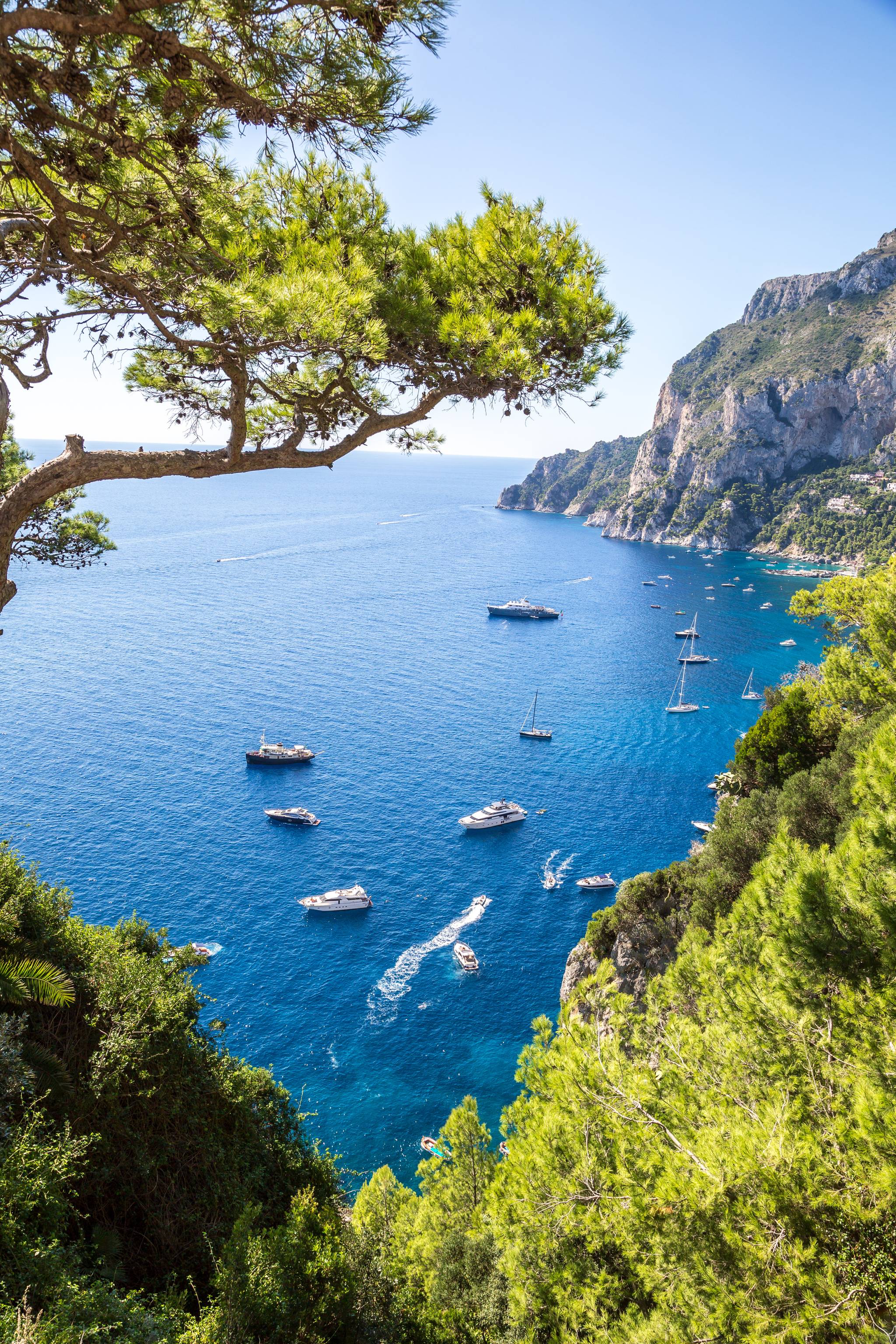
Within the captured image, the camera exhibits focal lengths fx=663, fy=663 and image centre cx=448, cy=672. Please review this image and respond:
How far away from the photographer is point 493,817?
3675 centimetres

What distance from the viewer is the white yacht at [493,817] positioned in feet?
120

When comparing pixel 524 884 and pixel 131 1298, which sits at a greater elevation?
pixel 131 1298

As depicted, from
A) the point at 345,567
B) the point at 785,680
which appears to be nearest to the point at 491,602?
the point at 345,567

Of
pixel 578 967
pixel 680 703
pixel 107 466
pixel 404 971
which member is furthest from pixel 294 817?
pixel 680 703

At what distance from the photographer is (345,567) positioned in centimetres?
9856

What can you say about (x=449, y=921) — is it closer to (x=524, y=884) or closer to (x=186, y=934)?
(x=524, y=884)

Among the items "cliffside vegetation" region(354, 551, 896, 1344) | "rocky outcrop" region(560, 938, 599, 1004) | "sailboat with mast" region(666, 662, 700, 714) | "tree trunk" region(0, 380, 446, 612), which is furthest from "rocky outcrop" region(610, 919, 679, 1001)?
"sailboat with mast" region(666, 662, 700, 714)

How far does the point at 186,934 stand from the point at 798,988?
86.3ft

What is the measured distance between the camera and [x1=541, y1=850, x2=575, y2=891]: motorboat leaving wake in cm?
3266

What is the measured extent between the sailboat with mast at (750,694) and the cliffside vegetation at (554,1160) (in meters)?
52.1

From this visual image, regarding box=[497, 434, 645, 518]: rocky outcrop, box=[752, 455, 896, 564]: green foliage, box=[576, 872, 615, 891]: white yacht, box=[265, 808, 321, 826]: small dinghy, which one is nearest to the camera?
box=[576, 872, 615, 891]: white yacht

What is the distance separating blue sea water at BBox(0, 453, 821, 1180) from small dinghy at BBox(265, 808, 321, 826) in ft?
2.70

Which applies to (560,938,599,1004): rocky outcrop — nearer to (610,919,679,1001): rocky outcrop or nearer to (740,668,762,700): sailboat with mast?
(610,919,679,1001): rocky outcrop

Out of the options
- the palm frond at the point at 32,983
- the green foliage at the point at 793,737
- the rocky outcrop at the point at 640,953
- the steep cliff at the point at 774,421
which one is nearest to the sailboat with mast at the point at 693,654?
the green foliage at the point at 793,737
